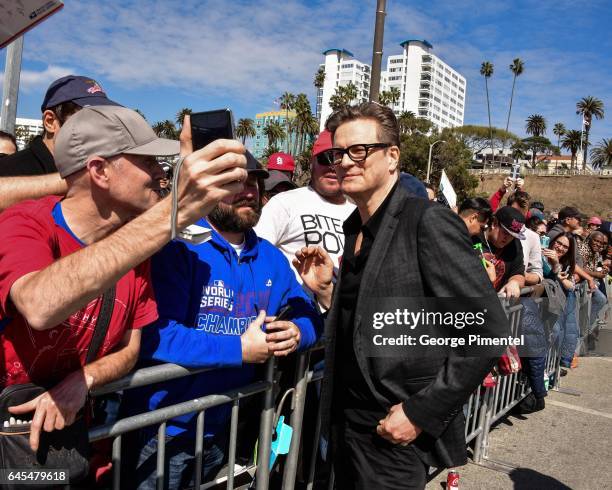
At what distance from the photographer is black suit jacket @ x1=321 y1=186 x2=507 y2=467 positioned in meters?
1.98

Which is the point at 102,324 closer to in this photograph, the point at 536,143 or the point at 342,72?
the point at 536,143

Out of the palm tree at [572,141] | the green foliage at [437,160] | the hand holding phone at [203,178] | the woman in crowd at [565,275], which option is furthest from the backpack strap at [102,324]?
the palm tree at [572,141]

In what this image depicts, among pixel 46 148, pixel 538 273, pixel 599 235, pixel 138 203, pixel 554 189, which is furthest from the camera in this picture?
pixel 554 189

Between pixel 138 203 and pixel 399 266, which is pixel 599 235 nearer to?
pixel 399 266

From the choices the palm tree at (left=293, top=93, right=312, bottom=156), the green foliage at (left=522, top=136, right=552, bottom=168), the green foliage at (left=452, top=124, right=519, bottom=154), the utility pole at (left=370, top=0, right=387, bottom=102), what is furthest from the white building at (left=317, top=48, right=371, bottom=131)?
the utility pole at (left=370, top=0, right=387, bottom=102)

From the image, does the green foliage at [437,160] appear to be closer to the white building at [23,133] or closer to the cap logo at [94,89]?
the white building at [23,133]

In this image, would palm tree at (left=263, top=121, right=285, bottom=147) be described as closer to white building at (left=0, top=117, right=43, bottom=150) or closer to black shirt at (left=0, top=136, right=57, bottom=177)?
white building at (left=0, top=117, right=43, bottom=150)

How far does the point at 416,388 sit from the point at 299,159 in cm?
6226

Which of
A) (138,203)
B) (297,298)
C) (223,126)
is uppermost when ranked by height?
(223,126)

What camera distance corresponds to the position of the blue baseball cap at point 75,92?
2.77 m

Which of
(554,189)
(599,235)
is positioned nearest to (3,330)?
(599,235)

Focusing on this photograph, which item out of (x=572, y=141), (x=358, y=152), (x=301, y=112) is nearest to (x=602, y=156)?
(x=572, y=141)

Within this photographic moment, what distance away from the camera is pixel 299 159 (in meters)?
→ 63.3

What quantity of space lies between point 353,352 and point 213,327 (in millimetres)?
651
